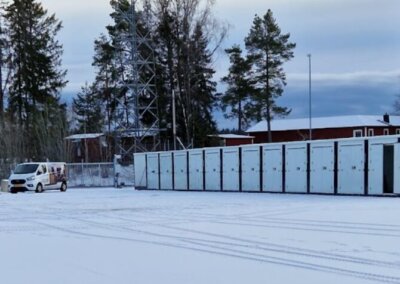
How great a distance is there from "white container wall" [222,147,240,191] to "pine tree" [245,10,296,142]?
34484 millimetres

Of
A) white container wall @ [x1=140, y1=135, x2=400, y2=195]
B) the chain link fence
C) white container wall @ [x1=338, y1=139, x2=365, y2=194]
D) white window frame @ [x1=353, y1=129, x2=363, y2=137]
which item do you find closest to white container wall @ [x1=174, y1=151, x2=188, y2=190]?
white container wall @ [x1=140, y1=135, x2=400, y2=195]

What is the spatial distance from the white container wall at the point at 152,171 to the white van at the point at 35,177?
583cm

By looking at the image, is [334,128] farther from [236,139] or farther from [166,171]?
[166,171]

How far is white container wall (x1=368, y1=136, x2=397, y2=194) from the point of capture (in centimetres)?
2269

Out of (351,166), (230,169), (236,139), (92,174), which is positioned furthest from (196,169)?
(236,139)

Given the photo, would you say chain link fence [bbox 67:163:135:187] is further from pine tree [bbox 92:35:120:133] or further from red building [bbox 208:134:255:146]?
red building [bbox 208:134:255:146]

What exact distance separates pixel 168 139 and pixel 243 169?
23.9 m

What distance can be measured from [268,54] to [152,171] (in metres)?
31.5

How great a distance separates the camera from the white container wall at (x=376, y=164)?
22688 millimetres

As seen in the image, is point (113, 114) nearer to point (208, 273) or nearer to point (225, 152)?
point (225, 152)

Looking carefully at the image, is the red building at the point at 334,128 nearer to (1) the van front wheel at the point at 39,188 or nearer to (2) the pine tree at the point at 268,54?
(2) the pine tree at the point at 268,54

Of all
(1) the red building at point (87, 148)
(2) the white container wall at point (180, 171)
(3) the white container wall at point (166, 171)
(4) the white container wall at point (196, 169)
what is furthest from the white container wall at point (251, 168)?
(1) the red building at point (87, 148)

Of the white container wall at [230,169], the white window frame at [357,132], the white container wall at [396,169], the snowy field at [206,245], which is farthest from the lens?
the white window frame at [357,132]

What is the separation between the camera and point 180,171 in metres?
33.7
